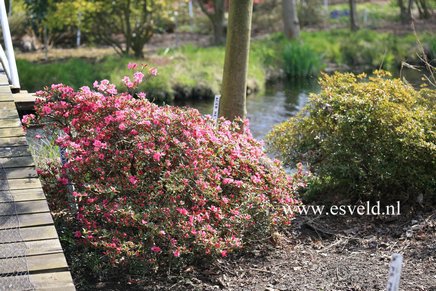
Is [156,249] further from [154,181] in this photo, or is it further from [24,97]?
[24,97]

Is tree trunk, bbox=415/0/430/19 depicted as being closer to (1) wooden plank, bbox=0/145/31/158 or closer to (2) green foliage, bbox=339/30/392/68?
(2) green foliage, bbox=339/30/392/68

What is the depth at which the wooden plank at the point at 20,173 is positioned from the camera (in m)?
5.51

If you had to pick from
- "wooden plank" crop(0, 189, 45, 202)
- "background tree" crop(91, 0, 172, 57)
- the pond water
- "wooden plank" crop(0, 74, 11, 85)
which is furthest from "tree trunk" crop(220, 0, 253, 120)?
"background tree" crop(91, 0, 172, 57)

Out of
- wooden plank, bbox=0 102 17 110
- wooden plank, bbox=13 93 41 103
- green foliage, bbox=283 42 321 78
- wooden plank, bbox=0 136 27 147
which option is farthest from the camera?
green foliage, bbox=283 42 321 78

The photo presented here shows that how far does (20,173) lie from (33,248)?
3.31 feet

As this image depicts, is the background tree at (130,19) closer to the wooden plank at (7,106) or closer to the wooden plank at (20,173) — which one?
the wooden plank at (7,106)

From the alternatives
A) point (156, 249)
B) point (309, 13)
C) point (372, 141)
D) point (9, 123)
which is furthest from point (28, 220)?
point (309, 13)

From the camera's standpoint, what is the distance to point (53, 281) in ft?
14.6

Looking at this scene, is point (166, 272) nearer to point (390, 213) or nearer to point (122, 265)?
point (122, 265)

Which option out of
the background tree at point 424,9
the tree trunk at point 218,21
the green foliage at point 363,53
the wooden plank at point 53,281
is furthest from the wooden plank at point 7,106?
the background tree at point 424,9

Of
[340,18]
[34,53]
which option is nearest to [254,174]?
[34,53]

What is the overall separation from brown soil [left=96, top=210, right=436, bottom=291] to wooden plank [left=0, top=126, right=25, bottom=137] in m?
1.41

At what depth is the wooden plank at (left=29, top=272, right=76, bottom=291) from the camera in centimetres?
439

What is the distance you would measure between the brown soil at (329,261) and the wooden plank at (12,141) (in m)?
1.30
